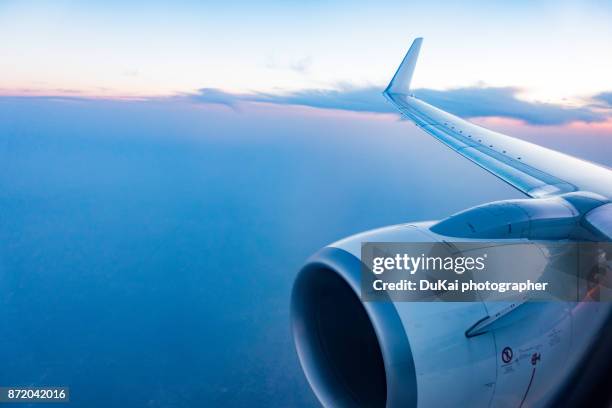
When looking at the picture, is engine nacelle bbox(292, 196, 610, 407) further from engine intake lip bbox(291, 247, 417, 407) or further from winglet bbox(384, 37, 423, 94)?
winglet bbox(384, 37, 423, 94)

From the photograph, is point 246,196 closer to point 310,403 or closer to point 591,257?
point 310,403

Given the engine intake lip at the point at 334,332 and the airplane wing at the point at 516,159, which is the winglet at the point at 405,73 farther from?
the engine intake lip at the point at 334,332

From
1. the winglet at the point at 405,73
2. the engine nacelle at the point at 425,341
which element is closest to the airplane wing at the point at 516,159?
the winglet at the point at 405,73

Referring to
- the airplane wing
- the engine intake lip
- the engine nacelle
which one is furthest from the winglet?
the engine intake lip

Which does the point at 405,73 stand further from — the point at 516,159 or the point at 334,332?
the point at 334,332

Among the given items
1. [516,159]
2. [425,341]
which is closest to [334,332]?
[425,341]

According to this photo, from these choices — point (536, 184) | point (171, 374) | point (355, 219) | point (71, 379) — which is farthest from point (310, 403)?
point (355, 219)
